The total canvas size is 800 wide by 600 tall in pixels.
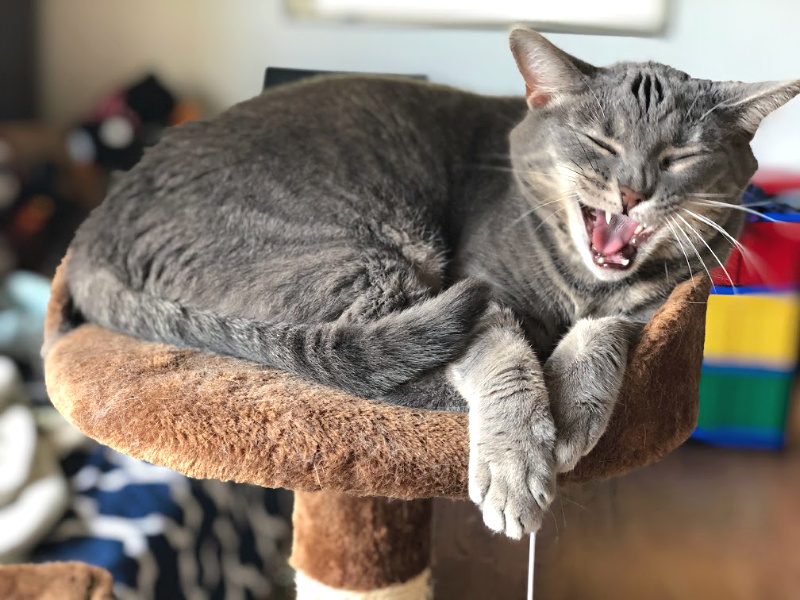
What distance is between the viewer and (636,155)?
91 centimetres

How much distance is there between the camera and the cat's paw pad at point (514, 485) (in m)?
0.74

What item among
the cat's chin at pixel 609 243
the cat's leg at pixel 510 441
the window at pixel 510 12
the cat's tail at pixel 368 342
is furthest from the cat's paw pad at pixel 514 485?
the window at pixel 510 12

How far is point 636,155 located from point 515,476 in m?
0.44

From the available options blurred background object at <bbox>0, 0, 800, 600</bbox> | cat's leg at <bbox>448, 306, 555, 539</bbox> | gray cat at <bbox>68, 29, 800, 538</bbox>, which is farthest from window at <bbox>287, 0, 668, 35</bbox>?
cat's leg at <bbox>448, 306, 555, 539</bbox>

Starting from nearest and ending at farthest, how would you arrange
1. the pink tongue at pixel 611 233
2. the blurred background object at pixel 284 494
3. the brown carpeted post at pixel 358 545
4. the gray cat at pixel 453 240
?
the gray cat at pixel 453 240 < the pink tongue at pixel 611 233 < the brown carpeted post at pixel 358 545 < the blurred background object at pixel 284 494

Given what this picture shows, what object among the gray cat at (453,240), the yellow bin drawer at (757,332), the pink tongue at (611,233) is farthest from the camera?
the yellow bin drawer at (757,332)

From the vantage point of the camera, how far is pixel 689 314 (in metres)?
0.90

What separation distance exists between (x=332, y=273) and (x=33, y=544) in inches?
31.1

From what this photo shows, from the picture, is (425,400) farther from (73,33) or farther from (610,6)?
(73,33)

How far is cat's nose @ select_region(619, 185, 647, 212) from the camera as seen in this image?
2.96 feet

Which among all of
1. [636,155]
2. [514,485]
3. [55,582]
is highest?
[636,155]

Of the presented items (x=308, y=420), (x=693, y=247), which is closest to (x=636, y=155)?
(x=693, y=247)

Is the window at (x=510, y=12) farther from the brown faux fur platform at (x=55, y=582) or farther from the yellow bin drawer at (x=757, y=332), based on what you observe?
the brown faux fur platform at (x=55, y=582)

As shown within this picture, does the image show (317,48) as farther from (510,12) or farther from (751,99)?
(751,99)
